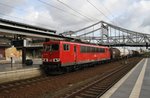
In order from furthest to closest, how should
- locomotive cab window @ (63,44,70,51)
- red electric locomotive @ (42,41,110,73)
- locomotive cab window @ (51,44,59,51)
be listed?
locomotive cab window @ (63,44,70,51), locomotive cab window @ (51,44,59,51), red electric locomotive @ (42,41,110,73)

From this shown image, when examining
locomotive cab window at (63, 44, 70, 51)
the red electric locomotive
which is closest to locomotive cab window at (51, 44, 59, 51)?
the red electric locomotive

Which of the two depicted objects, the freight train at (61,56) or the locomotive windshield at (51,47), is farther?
the locomotive windshield at (51,47)

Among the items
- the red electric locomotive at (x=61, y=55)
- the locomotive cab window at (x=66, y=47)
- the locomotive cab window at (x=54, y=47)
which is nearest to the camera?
the red electric locomotive at (x=61, y=55)

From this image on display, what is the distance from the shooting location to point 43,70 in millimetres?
24297

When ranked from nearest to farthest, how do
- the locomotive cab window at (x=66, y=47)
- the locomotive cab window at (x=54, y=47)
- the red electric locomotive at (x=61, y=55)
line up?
the red electric locomotive at (x=61, y=55), the locomotive cab window at (x=54, y=47), the locomotive cab window at (x=66, y=47)

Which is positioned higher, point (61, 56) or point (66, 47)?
point (66, 47)

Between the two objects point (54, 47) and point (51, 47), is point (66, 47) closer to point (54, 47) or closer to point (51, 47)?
point (54, 47)

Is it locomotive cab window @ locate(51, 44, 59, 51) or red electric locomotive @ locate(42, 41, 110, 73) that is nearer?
red electric locomotive @ locate(42, 41, 110, 73)

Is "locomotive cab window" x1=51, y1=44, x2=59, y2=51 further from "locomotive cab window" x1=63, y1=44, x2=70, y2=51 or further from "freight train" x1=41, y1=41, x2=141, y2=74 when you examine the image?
"locomotive cab window" x1=63, y1=44, x2=70, y2=51

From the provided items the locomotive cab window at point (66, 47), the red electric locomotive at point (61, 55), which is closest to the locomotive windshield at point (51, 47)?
the red electric locomotive at point (61, 55)

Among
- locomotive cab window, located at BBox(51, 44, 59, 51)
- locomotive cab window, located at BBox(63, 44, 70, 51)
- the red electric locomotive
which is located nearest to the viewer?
the red electric locomotive

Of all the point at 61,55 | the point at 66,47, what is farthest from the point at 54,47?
the point at 66,47

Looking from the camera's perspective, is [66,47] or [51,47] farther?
[66,47]

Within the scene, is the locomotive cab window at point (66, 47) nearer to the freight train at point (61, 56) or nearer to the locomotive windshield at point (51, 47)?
the freight train at point (61, 56)
